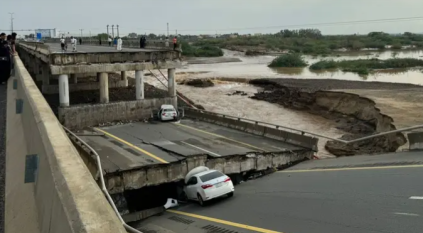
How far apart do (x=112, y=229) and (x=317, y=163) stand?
16.9 metres

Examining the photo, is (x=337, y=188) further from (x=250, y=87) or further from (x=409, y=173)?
(x=250, y=87)

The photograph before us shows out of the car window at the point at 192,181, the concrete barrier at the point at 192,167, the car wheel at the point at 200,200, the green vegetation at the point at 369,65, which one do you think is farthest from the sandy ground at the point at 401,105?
the green vegetation at the point at 369,65

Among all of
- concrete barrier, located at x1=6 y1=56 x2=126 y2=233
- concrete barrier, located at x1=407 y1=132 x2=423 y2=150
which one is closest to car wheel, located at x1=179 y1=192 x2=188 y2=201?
concrete barrier, located at x1=6 y1=56 x2=126 y2=233

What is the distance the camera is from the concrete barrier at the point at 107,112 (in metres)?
28.9

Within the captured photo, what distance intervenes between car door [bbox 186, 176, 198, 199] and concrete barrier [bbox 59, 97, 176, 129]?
1538 centimetres

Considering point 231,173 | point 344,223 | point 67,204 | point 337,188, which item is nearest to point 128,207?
point 231,173

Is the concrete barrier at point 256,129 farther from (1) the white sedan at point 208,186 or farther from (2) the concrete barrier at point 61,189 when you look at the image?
(2) the concrete barrier at point 61,189

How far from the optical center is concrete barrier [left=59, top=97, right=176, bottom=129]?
28.9 meters

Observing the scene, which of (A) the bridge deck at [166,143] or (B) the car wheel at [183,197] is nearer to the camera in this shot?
(B) the car wheel at [183,197]

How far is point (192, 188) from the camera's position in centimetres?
1585

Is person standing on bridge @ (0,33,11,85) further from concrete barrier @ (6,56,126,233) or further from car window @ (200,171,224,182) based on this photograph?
concrete barrier @ (6,56,126,233)

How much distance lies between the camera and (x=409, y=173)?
543 inches

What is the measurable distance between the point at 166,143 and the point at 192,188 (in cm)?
787

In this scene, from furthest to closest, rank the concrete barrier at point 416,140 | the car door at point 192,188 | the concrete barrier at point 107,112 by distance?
the concrete barrier at point 107,112 → the concrete barrier at point 416,140 → the car door at point 192,188
